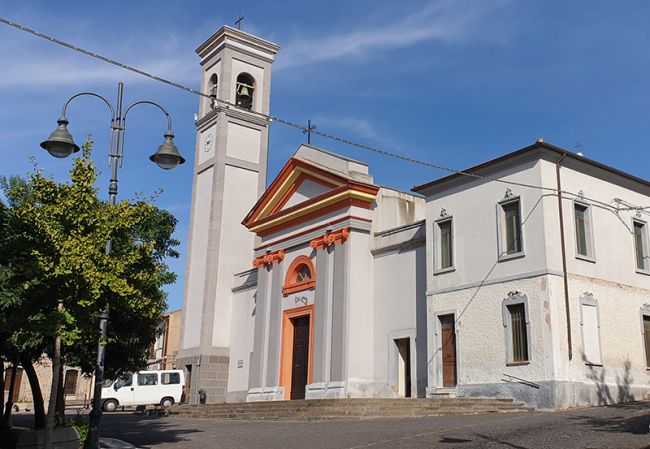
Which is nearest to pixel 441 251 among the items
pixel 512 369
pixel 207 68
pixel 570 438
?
pixel 512 369

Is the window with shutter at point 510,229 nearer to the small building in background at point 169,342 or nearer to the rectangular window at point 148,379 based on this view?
the rectangular window at point 148,379

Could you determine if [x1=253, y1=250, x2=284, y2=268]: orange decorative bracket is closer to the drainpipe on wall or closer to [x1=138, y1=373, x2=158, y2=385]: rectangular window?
[x1=138, y1=373, x2=158, y2=385]: rectangular window

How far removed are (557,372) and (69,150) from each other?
13.5 metres

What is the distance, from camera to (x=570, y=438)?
12.9 metres

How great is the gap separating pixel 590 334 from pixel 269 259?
13.6 m

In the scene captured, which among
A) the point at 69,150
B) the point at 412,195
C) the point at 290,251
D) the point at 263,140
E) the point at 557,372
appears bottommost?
the point at 557,372

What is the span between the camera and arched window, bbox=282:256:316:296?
90.7ft

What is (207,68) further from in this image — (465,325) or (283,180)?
(465,325)

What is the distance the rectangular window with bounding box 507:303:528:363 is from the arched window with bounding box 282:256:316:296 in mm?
8809

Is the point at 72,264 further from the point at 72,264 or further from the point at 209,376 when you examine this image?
the point at 209,376

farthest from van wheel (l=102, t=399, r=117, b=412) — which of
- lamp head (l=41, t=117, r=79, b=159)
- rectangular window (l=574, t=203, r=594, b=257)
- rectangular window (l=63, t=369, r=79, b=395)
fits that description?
lamp head (l=41, t=117, r=79, b=159)

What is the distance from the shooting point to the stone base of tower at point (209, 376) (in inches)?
1240

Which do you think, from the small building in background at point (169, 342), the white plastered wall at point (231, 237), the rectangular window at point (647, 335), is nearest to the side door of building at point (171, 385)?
the white plastered wall at point (231, 237)

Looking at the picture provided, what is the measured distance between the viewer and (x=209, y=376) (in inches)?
1251
